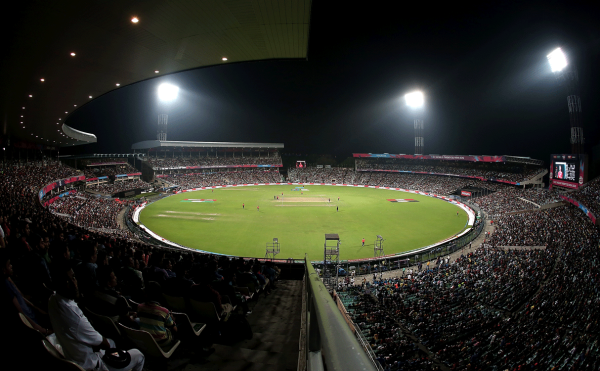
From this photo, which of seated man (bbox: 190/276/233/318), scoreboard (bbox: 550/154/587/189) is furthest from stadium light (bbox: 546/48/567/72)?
seated man (bbox: 190/276/233/318)

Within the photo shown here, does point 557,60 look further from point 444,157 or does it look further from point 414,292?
point 414,292

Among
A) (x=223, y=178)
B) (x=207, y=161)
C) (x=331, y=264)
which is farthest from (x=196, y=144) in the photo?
(x=331, y=264)

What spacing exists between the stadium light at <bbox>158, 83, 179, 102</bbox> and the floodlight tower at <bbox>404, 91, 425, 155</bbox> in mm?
45303

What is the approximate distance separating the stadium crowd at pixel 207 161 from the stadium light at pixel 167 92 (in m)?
16.6

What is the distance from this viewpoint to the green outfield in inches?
1011

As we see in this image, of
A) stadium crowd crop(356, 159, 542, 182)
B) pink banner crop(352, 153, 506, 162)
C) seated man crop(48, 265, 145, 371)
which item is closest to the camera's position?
seated man crop(48, 265, 145, 371)

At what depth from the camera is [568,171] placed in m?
34.4

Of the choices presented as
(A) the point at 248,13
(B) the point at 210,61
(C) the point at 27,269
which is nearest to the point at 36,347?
(C) the point at 27,269

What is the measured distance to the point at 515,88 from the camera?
43000 millimetres

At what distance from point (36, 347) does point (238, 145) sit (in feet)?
248

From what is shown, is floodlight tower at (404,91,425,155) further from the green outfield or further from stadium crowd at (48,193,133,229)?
stadium crowd at (48,193,133,229)

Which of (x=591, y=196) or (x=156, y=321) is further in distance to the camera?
(x=591, y=196)

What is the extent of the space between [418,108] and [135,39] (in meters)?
60.9

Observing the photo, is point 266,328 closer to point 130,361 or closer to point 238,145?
point 130,361
